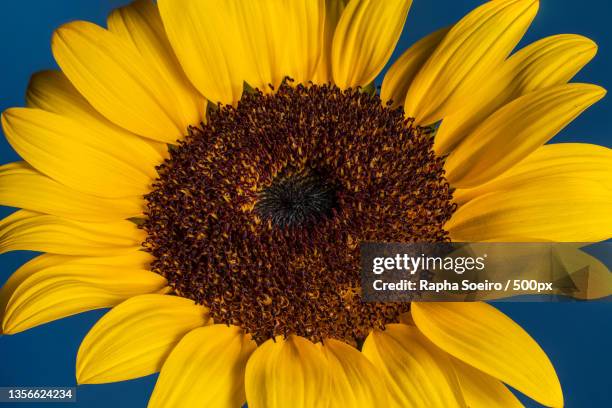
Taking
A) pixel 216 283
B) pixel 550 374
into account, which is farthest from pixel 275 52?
pixel 550 374

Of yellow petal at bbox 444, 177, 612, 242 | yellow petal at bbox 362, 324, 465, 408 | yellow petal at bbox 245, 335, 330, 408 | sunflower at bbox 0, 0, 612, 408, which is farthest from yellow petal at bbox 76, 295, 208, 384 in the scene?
yellow petal at bbox 444, 177, 612, 242

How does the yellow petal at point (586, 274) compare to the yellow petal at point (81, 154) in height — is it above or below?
below

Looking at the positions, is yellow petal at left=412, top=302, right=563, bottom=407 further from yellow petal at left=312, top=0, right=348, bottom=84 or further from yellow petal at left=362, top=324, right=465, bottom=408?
yellow petal at left=312, top=0, right=348, bottom=84

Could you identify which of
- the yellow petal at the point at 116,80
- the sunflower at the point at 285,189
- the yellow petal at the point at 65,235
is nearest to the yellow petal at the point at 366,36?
the sunflower at the point at 285,189

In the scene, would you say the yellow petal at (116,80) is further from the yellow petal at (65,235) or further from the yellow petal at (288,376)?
the yellow petal at (288,376)

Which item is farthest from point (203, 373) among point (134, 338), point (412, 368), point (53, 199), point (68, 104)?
point (68, 104)
